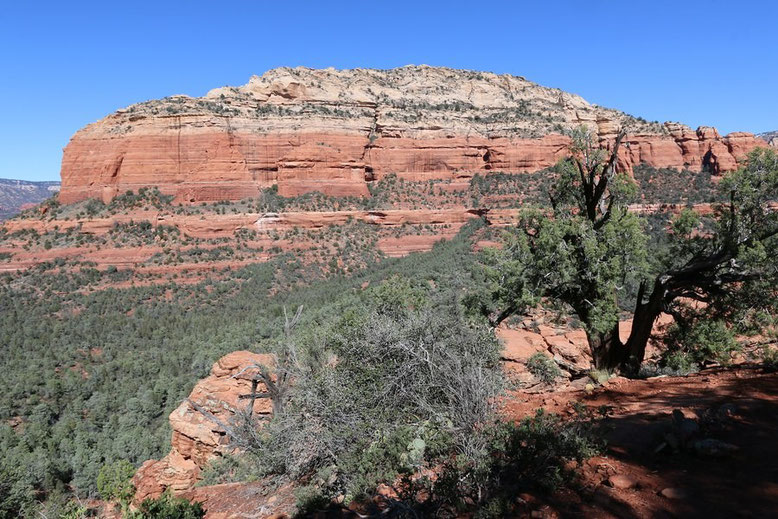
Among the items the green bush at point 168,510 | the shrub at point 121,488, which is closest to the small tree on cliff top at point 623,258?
the green bush at point 168,510

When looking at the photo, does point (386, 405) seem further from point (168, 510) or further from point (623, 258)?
point (623, 258)

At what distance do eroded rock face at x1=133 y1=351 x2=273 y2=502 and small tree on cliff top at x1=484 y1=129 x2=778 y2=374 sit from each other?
754 cm

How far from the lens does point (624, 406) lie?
6000 millimetres

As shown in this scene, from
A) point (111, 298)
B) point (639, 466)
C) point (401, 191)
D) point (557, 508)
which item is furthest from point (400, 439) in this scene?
point (401, 191)

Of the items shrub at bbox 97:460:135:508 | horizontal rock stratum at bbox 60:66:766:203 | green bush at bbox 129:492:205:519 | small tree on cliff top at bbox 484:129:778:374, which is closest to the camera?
green bush at bbox 129:492:205:519

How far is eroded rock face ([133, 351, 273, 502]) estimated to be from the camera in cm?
1095

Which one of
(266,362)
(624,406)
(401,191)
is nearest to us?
(624,406)

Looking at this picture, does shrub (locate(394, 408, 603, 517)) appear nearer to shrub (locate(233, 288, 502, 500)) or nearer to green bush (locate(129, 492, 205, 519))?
shrub (locate(233, 288, 502, 500))

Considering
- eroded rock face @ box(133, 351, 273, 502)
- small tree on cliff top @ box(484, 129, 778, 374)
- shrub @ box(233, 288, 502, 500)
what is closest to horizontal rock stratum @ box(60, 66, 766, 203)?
eroded rock face @ box(133, 351, 273, 502)

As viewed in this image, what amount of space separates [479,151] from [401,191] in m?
11.9

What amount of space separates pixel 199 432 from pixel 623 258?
39.0ft

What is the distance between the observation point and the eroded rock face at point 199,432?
35.9ft

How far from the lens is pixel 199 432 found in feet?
39.2

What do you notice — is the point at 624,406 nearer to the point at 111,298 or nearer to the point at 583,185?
the point at 583,185
